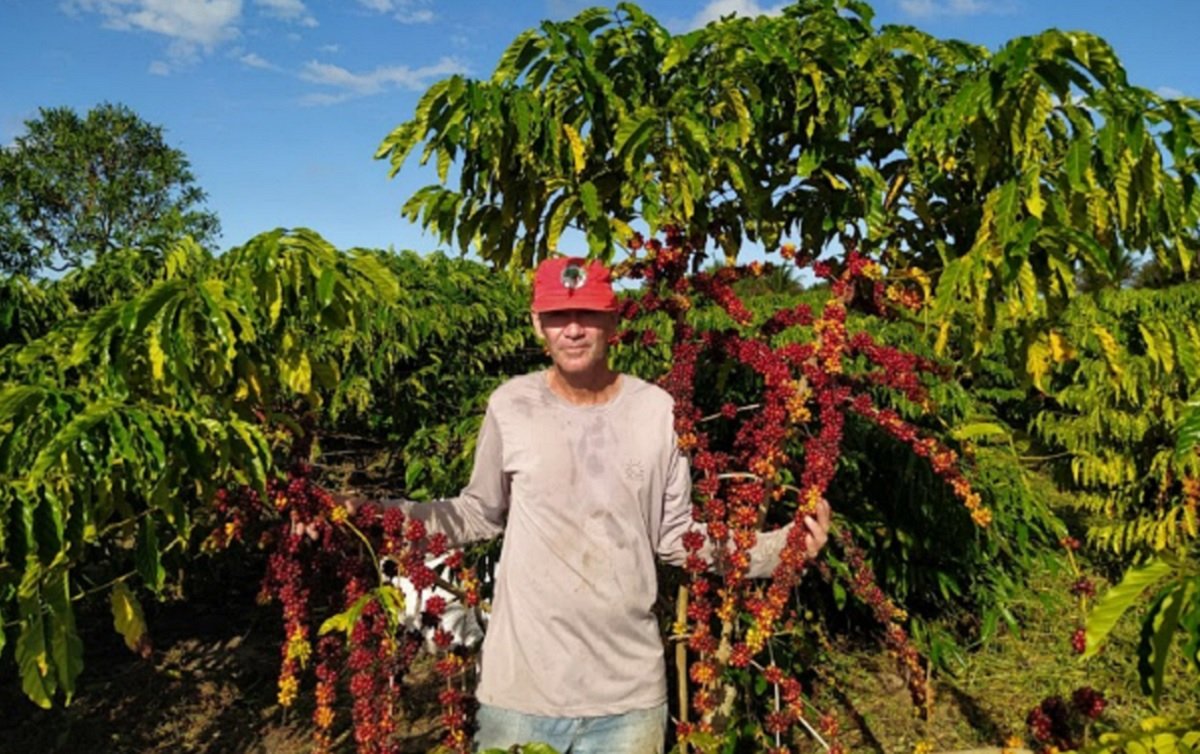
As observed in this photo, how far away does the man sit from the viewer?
1.94 metres

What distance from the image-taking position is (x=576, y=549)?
195 cm

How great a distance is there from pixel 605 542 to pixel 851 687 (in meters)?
2.40

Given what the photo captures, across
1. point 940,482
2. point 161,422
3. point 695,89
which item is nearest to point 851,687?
point 940,482

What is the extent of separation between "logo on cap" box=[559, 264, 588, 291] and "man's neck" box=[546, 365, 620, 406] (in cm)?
18

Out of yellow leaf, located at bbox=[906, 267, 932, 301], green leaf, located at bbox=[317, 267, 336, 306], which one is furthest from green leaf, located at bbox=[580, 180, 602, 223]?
yellow leaf, located at bbox=[906, 267, 932, 301]

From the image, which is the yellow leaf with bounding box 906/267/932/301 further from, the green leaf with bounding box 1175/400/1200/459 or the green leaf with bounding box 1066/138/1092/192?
the green leaf with bounding box 1175/400/1200/459

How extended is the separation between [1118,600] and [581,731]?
3.98ft

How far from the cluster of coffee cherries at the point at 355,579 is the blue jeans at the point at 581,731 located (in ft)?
0.29

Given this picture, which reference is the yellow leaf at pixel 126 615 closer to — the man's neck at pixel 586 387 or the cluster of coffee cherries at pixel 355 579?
the cluster of coffee cherries at pixel 355 579

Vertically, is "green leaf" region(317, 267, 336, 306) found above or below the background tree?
below

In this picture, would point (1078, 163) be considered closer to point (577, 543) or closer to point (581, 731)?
point (577, 543)

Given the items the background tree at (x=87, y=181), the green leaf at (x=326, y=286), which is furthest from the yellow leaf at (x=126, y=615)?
the background tree at (x=87, y=181)

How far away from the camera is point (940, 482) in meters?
3.74

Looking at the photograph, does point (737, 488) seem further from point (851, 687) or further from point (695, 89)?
point (851, 687)
